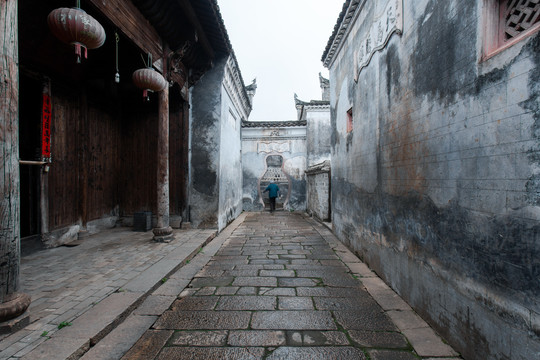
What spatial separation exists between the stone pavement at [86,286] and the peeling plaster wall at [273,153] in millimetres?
8093

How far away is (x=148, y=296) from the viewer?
346cm

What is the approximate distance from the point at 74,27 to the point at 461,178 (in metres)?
4.30

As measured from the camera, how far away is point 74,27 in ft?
10.3

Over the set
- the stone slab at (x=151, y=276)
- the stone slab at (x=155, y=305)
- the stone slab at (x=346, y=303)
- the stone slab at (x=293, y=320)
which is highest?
the stone slab at (x=151, y=276)

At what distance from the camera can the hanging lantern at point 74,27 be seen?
3105 millimetres

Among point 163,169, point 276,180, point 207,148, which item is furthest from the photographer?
point 276,180

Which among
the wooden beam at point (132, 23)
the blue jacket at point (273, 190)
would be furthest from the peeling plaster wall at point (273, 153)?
the wooden beam at point (132, 23)

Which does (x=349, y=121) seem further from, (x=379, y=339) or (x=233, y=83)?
(x=233, y=83)

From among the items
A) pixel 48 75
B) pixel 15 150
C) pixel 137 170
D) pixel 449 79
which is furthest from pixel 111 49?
pixel 449 79

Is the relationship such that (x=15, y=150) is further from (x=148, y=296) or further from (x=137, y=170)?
(x=137, y=170)

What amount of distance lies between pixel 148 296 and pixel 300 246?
3.57 metres

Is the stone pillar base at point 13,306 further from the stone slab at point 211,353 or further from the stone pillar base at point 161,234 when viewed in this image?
the stone pillar base at point 161,234

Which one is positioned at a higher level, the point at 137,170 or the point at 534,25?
the point at 534,25

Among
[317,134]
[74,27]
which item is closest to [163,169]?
[74,27]
